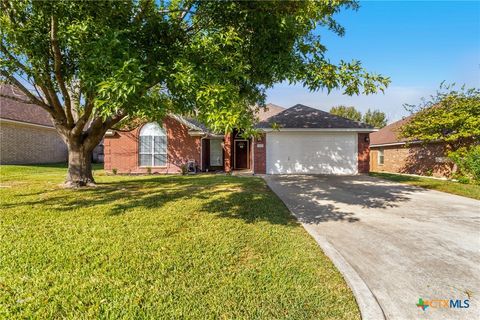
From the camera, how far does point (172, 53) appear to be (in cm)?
498

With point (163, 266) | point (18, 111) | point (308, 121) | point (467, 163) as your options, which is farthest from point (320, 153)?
point (18, 111)

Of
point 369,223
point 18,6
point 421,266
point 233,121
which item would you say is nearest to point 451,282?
point 421,266

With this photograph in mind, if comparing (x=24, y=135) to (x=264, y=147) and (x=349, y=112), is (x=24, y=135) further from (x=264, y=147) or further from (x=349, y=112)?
(x=349, y=112)

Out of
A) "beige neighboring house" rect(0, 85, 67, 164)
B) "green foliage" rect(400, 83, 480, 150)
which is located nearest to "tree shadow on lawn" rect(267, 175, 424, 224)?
"green foliage" rect(400, 83, 480, 150)

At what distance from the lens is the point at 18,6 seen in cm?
535

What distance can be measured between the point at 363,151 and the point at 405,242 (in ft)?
41.0

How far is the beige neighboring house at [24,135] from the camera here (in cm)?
1720

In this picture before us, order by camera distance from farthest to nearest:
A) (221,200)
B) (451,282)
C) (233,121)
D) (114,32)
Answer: (221,200), (114,32), (233,121), (451,282)

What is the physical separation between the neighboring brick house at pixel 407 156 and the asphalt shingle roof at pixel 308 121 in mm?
4179

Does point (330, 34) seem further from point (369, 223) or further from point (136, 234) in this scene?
point (136, 234)

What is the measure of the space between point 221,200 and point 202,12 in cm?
523

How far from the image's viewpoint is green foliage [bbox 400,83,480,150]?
1380 centimetres

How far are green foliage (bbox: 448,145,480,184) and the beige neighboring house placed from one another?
85.5ft

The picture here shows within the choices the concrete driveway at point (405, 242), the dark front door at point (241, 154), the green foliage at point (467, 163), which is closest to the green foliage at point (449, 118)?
the green foliage at point (467, 163)
